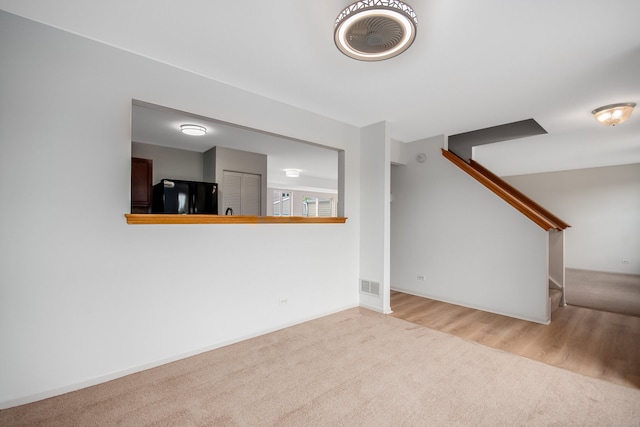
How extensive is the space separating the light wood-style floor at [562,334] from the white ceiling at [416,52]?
2.50 meters

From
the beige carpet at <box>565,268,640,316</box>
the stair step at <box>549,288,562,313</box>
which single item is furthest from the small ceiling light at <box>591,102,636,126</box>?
the beige carpet at <box>565,268,640,316</box>

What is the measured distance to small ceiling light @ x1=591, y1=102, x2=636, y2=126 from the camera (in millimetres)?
3111

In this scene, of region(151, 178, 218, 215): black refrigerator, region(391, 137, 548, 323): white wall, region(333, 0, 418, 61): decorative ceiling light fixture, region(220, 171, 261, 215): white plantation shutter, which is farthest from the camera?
region(220, 171, 261, 215): white plantation shutter

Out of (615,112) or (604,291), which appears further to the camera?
(604,291)

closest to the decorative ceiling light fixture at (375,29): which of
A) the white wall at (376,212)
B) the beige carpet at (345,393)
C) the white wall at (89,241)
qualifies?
the white wall at (89,241)

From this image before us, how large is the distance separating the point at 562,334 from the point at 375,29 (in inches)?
140

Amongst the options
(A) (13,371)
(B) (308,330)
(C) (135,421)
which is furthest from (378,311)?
(A) (13,371)

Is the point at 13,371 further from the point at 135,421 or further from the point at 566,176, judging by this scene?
the point at 566,176

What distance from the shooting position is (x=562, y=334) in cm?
307

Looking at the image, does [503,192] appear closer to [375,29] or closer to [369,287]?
[369,287]

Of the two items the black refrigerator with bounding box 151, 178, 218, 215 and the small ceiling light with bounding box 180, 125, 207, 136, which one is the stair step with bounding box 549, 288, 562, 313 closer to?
the black refrigerator with bounding box 151, 178, 218, 215

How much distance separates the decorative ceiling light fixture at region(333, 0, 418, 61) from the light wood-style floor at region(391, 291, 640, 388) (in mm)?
2812

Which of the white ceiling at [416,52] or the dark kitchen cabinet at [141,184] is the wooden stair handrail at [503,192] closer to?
the white ceiling at [416,52]

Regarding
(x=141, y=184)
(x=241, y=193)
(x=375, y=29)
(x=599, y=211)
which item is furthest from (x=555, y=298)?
(x=141, y=184)
